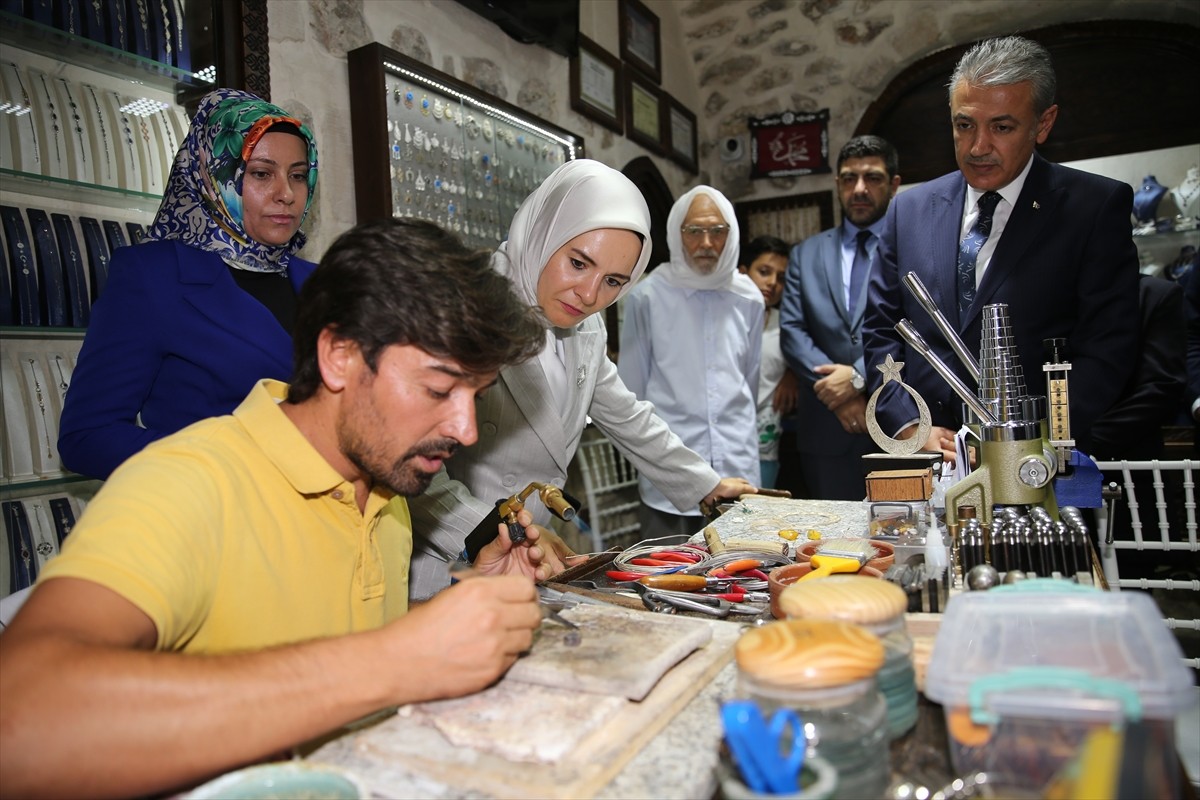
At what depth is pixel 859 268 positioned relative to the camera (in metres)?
3.66

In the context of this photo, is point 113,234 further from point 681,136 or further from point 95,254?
point 681,136

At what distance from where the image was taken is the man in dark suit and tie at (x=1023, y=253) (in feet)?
7.04

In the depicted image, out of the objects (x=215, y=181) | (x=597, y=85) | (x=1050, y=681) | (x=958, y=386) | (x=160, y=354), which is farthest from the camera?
(x=597, y=85)

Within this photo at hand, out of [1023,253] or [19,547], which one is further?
[1023,253]

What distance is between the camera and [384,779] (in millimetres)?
852

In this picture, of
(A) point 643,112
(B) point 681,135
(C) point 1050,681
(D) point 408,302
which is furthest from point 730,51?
(C) point 1050,681

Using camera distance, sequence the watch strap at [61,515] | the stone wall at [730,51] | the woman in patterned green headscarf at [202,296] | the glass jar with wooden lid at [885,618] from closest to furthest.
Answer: the glass jar with wooden lid at [885,618]
the woman in patterned green headscarf at [202,296]
the watch strap at [61,515]
the stone wall at [730,51]

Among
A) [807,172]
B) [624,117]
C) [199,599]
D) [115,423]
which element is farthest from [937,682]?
[807,172]

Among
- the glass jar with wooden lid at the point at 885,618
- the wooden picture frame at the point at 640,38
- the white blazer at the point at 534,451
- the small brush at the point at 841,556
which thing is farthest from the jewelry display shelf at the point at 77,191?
the wooden picture frame at the point at 640,38

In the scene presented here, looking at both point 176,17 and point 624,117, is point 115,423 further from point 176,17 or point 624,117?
point 624,117

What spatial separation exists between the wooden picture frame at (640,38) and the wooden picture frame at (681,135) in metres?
0.25

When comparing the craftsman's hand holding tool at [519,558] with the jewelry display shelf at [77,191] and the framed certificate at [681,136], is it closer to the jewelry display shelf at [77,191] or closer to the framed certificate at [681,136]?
the jewelry display shelf at [77,191]

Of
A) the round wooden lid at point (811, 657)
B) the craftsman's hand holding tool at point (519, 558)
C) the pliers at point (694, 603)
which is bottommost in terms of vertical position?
the pliers at point (694, 603)

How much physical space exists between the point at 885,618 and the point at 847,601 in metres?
0.04
